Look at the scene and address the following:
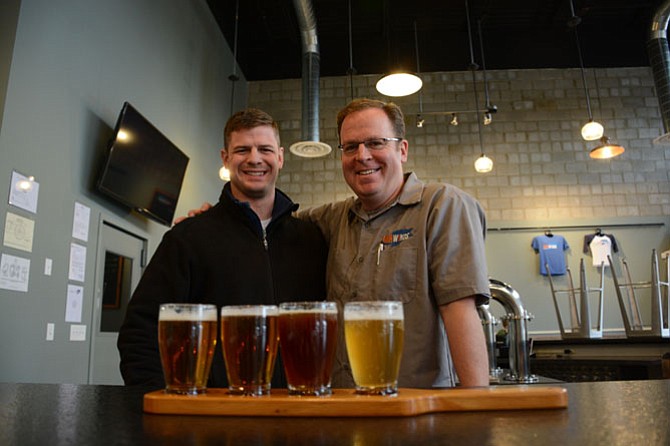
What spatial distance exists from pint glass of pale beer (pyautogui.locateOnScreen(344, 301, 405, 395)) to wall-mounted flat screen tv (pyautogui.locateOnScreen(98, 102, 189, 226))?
10.1 ft

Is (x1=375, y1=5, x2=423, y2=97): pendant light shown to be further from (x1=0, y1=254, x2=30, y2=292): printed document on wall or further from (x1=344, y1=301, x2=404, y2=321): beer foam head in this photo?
(x1=344, y1=301, x2=404, y2=321): beer foam head

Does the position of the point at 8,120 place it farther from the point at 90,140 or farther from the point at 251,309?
the point at 251,309

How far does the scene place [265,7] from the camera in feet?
20.1

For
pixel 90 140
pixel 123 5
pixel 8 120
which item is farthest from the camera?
pixel 123 5

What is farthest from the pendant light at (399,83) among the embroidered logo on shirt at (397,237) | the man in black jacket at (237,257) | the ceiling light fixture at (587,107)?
the embroidered logo on shirt at (397,237)

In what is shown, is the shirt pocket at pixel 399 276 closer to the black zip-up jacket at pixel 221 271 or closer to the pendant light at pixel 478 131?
the black zip-up jacket at pixel 221 271

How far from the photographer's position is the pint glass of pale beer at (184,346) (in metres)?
0.74

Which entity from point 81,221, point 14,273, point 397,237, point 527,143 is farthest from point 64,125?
point 527,143

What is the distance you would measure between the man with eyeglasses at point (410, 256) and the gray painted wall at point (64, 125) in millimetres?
1943

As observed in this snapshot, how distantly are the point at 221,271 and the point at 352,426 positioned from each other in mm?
1053

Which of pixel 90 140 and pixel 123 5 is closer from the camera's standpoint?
pixel 90 140

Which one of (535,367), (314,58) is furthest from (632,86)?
(535,367)

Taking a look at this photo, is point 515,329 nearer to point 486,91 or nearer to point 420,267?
point 420,267

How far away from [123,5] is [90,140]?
4.04 feet
